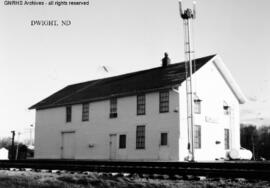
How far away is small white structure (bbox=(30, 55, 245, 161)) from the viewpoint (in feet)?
83.0

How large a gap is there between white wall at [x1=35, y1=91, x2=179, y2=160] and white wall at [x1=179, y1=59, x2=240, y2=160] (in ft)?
2.11

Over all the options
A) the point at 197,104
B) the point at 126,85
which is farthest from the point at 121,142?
the point at 197,104

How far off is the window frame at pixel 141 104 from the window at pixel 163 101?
4.67 feet

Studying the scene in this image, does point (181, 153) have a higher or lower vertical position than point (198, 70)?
lower

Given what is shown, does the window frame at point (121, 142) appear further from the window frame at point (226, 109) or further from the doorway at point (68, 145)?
the window frame at point (226, 109)

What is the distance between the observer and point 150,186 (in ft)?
33.4

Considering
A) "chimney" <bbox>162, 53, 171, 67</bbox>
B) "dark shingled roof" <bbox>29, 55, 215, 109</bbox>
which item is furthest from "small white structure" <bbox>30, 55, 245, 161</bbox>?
"chimney" <bbox>162, 53, 171, 67</bbox>

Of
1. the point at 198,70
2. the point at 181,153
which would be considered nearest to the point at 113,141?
the point at 181,153

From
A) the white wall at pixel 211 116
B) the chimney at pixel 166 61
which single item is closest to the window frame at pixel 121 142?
the white wall at pixel 211 116

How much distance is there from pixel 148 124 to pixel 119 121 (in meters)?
2.84

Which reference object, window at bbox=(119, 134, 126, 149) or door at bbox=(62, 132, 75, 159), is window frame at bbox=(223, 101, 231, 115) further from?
door at bbox=(62, 132, 75, 159)

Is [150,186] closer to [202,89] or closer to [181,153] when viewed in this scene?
[181,153]

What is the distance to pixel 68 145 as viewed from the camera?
32.6m

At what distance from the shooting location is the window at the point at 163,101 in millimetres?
25677
